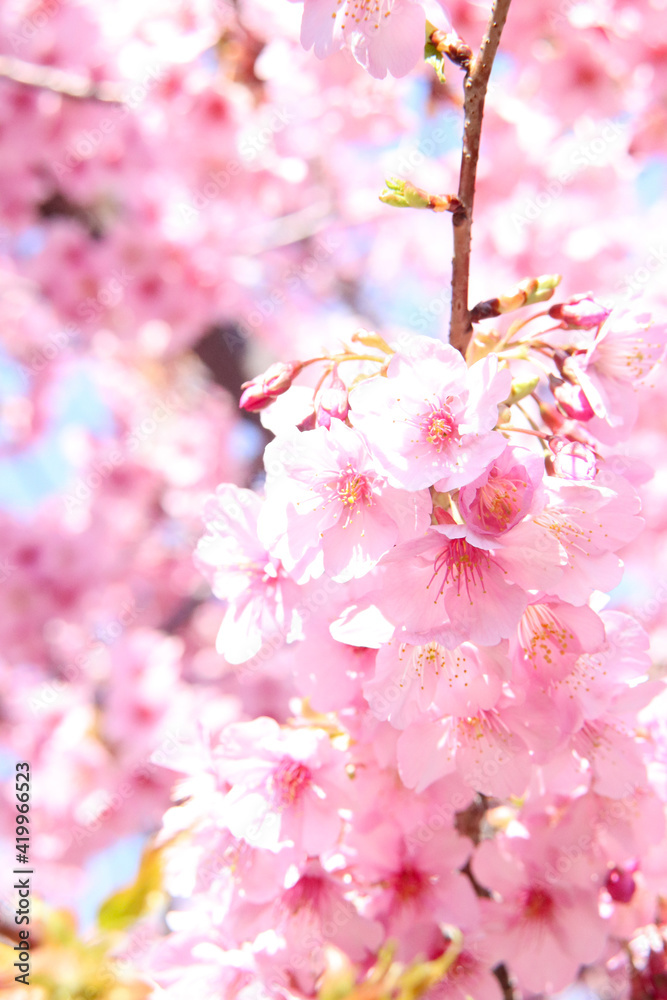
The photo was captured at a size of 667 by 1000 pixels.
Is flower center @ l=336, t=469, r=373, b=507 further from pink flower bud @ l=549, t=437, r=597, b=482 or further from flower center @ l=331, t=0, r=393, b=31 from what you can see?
flower center @ l=331, t=0, r=393, b=31

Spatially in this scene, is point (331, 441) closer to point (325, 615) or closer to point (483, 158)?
point (325, 615)

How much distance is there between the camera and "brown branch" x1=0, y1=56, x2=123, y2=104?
11.6 ft

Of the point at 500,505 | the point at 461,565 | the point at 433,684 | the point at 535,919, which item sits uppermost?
the point at 500,505

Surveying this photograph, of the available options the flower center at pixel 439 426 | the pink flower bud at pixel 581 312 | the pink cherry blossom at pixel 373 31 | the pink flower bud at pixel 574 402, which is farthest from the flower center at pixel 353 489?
the pink cherry blossom at pixel 373 31

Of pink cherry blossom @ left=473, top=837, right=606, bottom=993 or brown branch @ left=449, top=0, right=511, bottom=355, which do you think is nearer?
brown branch @ left=449, top=0, right=511, bottom=355

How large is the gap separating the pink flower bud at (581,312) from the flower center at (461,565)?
1.50 ft

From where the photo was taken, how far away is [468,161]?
3.90 ft

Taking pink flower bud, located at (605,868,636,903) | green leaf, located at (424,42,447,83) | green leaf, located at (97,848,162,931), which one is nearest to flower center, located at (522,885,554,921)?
pink flower bud, located at (605,868,636,903)

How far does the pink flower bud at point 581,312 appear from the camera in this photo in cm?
127

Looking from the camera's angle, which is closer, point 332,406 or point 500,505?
point 500,505

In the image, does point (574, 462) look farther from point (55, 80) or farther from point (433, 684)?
point (55, 80)

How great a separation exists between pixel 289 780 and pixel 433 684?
1.16 ft

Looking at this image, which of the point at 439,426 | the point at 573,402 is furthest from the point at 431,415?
the point at 573,402

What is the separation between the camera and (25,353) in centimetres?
614
